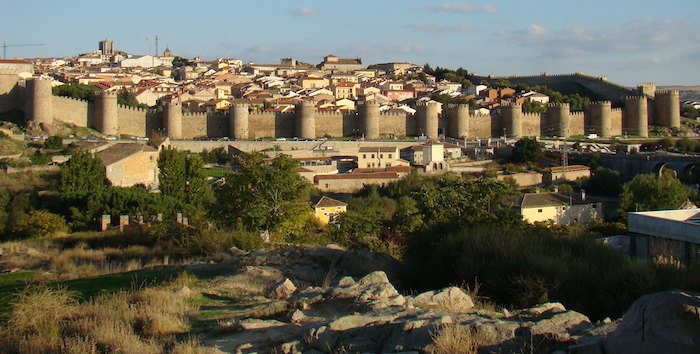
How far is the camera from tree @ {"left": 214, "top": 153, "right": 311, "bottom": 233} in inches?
463

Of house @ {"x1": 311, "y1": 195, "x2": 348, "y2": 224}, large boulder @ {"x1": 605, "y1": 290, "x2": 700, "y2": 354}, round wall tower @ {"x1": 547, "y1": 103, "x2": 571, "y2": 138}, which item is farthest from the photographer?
round wall tower @ {"x1": 547, "y1": 103, "x2": 571, "y2": 138}

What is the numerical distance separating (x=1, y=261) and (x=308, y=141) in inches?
1161

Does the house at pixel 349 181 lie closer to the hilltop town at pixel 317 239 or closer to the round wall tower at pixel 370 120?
Answer: the hilltop town at pixel 317 239

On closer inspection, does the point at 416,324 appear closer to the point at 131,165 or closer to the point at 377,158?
the point at 131,165

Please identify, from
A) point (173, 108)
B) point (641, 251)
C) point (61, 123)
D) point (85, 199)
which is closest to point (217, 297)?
point (641, 251)

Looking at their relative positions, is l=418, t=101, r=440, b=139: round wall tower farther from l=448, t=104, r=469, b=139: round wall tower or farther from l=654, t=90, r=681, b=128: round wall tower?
l=654, t=90, r=681, b=128: round wall tower

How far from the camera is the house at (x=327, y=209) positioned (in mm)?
22219

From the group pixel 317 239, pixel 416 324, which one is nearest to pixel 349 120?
pixel 317 239

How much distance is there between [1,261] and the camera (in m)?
9.13

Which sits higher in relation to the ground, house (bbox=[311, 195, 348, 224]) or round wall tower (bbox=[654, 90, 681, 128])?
round wall tower (bbox=[654, 90, 681, 128])

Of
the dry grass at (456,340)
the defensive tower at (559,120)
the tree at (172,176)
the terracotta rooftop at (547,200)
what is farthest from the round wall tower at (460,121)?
the dry grass at (456,340)

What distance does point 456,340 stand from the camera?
369 cm

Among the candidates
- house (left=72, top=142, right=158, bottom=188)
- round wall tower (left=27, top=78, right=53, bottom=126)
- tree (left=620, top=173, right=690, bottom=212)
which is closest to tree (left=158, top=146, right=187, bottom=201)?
house (left=72, top=142, right=158, bottom=188)

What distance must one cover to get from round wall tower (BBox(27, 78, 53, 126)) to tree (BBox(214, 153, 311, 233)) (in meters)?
23.7
